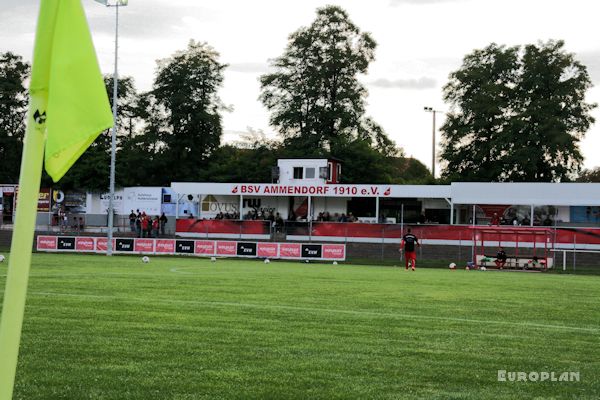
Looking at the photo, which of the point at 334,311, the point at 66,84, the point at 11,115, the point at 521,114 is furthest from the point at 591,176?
the point at 66,84

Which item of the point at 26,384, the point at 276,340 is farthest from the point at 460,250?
the point at 26,384

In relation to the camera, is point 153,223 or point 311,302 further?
point 153,223

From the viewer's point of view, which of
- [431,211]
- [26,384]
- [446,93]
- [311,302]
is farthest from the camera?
[446,93]

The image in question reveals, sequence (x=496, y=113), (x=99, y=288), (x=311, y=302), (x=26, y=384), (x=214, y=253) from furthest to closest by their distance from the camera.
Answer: (x=496, y=113) → (x=214, y=253) → (x=99, y=288) → (x=311, y=302) → (x=26, y=384)

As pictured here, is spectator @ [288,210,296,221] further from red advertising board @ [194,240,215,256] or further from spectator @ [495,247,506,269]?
spectator @ [495,247,506,269]

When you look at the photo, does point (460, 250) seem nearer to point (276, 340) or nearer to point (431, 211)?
point (431, 211)

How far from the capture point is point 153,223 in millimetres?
54062

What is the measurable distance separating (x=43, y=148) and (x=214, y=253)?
4073 centimetres

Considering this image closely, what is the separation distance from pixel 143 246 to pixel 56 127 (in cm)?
4286

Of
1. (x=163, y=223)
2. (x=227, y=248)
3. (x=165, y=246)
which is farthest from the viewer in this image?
(x=163, y=223)

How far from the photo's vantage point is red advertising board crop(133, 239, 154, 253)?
44.9 metres

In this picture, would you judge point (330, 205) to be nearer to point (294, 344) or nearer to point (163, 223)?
point (163, 223)

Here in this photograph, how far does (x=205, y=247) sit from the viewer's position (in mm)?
43969

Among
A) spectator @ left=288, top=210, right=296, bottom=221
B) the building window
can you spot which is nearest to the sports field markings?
spectator @ left=288, top=210, right=296, bottom=221
